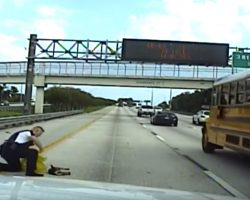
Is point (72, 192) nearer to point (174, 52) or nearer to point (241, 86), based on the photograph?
point (241, 86)

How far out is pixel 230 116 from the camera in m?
15.4

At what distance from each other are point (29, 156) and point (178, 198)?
7428 mm

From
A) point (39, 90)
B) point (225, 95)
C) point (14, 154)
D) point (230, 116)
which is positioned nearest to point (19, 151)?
point (14, 154)

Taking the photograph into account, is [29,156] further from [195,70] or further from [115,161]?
[195,70]

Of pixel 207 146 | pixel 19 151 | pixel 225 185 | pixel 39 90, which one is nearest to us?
pixel 225 185

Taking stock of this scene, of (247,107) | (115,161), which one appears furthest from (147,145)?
(247,107)

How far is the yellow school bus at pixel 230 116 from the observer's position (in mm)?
13938

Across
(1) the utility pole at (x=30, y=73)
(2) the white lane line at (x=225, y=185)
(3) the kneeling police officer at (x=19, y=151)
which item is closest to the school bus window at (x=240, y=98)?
(2) the white lane line at (x=225, y=185)

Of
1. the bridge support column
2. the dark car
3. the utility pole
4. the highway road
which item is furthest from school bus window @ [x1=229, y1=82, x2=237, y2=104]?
the bridge support column

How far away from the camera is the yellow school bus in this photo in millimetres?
13938

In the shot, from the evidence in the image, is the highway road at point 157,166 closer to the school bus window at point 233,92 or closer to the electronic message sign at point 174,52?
the school bus window at point 233,92

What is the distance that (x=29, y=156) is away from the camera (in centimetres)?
1120

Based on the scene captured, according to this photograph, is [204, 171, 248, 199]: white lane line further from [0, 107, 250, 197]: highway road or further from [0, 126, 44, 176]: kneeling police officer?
[0, 126, 44, 176]: kneeling police officer

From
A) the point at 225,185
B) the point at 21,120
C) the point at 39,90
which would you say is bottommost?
the point at 225,185
